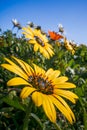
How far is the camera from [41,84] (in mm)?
2260

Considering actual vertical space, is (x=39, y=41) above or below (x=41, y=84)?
above

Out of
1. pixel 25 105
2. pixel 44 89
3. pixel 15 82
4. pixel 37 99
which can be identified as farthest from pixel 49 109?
pixel 25 105

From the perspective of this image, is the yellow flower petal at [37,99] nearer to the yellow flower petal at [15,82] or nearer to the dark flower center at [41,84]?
the yellow flower petal at [15,82]

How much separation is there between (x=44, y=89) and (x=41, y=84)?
0.05m

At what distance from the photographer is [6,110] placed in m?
2.69

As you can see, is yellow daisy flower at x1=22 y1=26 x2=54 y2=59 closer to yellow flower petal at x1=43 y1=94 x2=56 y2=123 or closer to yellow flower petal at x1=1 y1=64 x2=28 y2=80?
yellow flower petal at x1=1 y1=64 x2=28 y2=80

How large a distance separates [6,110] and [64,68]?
2.22 m

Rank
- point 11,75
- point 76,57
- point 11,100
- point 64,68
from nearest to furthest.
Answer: point 11,100, point 11,75, point 64,68, point 76,57

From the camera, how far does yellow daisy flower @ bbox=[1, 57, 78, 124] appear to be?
1.92m

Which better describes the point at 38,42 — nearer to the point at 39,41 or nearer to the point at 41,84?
the point at 39,41

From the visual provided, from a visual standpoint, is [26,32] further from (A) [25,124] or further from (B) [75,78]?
(A) [25,124]

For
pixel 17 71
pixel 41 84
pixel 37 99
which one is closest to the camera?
pixel 37 99

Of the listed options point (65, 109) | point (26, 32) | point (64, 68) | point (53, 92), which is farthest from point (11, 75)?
point (65, 109)

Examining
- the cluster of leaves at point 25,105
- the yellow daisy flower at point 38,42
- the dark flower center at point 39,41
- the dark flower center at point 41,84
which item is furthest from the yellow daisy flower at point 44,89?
the dark flower center at point 39,41
